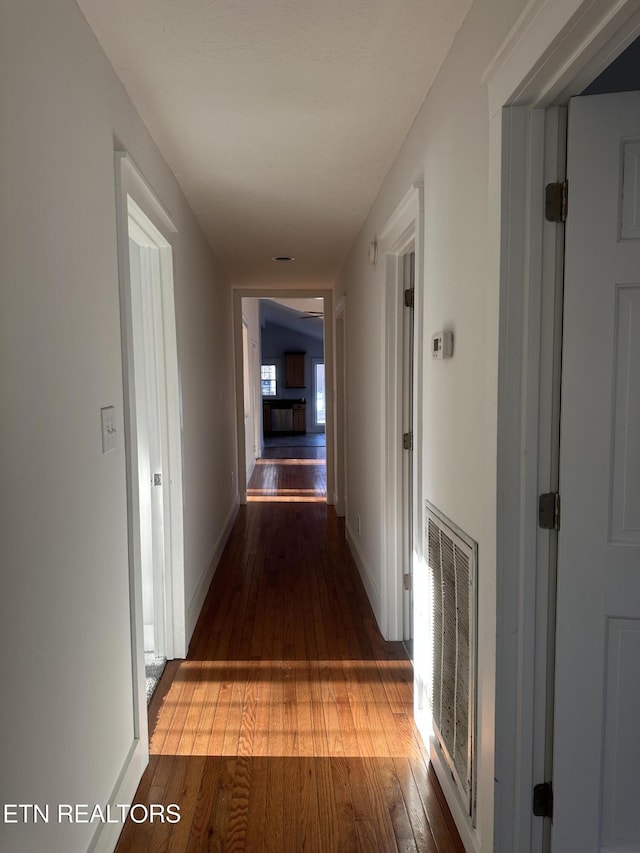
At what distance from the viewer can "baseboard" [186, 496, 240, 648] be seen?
300 centimetres

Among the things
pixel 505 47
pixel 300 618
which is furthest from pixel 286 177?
pixel 300 618

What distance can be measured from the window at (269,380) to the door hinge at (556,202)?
13.7 m

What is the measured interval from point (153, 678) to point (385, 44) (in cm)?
267

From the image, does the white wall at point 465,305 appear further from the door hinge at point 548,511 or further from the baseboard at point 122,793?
the baseboard at point 122,793

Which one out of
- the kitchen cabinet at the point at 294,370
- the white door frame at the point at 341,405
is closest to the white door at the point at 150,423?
the white door frame at the point at 341,405

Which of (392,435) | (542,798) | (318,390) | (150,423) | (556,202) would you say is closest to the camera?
(556,202)

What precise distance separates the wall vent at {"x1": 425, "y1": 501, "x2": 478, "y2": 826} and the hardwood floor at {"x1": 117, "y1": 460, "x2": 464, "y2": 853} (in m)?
0.20

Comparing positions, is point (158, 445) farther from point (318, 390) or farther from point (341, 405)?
point (318, 390)

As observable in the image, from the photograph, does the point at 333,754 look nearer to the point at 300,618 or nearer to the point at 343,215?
the point at 300,618

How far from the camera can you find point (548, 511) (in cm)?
133

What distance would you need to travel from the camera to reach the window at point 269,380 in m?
14.8

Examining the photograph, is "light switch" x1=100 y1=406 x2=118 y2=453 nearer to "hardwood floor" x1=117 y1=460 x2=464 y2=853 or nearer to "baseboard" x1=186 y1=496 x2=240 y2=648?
"hardwood floor" x1=117 y1=460 x2=464 y2=853

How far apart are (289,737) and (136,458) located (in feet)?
4.05

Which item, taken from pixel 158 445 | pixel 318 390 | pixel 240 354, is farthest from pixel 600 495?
pixel 318 390
